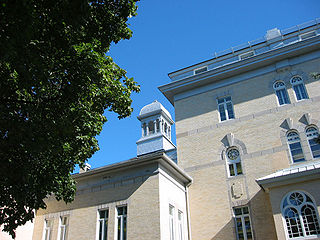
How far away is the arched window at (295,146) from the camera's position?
1820cm

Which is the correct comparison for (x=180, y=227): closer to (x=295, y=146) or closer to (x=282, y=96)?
(x=295, y=146)

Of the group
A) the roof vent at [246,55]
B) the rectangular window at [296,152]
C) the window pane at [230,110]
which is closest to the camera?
the rectangular window at [296,152]

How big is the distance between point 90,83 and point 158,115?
1867cm

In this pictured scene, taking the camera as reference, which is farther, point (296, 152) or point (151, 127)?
point (151, 127)

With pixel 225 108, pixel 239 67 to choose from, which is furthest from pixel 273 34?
pixel 225 108

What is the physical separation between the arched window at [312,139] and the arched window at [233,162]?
4.01 m

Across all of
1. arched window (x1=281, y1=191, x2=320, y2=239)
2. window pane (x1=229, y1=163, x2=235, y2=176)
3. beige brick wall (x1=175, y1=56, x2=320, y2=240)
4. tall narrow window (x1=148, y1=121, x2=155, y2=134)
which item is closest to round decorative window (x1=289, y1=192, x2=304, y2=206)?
arched window (x1=281, y1=191, x2=320, y2=239)

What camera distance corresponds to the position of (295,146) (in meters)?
18.6

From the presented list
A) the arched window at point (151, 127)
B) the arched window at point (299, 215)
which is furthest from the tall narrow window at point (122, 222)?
the arched window at point (151, 127)

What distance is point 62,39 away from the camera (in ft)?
33.3

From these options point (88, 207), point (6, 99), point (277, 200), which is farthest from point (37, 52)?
point (277, 200)

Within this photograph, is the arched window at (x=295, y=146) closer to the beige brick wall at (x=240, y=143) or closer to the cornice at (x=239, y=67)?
the beige brick wall at (x=240, y=143)

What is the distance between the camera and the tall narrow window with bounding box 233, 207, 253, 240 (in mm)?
17391

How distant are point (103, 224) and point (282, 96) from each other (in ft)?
42.4
